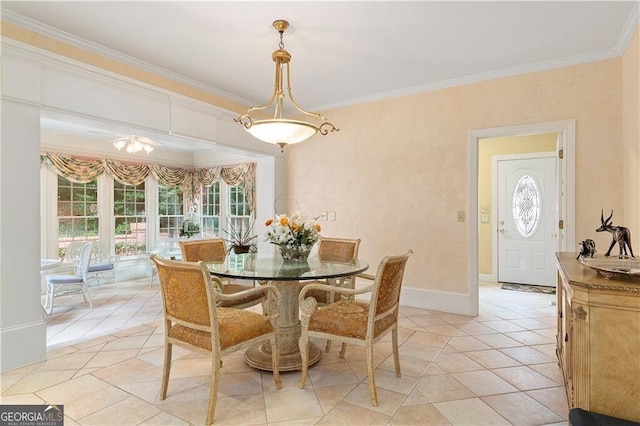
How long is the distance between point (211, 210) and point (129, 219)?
158cm

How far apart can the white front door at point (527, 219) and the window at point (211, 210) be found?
5.51 meters

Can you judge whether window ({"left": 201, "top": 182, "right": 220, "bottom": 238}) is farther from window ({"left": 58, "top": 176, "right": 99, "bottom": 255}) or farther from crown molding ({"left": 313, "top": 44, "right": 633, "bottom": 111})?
crown molding ({"left": 313, "top": 44, "right": 633, "bottom": 111})

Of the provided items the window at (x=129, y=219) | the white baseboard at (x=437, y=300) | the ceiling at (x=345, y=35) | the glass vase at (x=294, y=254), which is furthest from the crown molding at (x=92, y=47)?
the window at (x=129, y=219)

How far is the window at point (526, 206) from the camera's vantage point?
18.4 feet

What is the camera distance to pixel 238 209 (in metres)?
7.09

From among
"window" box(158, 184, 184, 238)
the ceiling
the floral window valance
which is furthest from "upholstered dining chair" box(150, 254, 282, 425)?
"window" box(158, 184, 184, 238)

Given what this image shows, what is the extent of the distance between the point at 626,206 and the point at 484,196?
300 centimetres

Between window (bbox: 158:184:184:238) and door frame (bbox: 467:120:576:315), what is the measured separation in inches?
237

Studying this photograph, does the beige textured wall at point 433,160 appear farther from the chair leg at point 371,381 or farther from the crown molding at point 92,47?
the chair leg at point 371,381

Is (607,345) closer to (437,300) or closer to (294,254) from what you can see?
(294,254)

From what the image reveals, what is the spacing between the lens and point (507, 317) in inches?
154

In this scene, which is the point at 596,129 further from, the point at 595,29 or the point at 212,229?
the point at 212,229

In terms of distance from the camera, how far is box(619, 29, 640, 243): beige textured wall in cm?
270

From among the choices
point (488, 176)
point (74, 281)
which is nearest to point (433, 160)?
point (488, 176)
